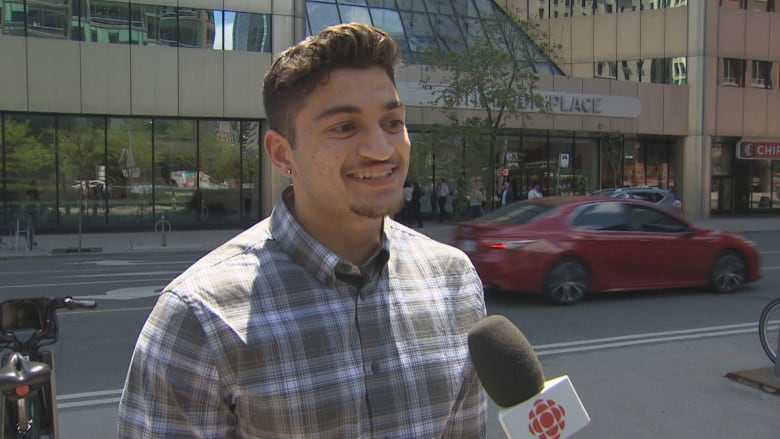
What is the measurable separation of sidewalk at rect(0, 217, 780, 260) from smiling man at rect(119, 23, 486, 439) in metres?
17.0

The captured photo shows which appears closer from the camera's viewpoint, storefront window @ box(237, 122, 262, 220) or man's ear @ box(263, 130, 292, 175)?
man's ear @ box(263, 130, 292, 175)

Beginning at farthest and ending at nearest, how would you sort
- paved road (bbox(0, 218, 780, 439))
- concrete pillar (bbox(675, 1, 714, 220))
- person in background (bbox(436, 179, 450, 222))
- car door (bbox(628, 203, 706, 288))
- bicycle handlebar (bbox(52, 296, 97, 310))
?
concrete pillar (bbox(675, 1, 714, 220)) < person in background (bbox(436, 179, 450, 222)) < car door (bbox(628, 203, 706, 288)) < paved road (bbox(0, 218, 780, 439)) < bicycle handlebar (bbox(52, 296, 97, 310))

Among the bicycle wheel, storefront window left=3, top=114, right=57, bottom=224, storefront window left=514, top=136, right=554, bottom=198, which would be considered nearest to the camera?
the bicycle wheel

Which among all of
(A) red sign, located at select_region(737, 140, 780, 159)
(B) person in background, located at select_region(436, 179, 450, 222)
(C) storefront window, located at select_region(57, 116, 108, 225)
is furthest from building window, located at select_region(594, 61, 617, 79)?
(C) storefront window, located at select_region(57, 116, 108, 225)

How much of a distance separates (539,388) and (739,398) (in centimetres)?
507

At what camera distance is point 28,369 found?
3.30 meters

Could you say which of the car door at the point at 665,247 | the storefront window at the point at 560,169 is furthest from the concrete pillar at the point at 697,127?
the car door at the point at 665,247

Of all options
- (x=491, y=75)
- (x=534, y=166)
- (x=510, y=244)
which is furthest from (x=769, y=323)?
(x=534, y=166)

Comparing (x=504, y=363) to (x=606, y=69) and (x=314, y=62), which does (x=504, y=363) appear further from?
(x=606, y=69)

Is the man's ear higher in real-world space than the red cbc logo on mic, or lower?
higher

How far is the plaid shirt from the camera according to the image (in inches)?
56.6

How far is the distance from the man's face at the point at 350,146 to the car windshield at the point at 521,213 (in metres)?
8.47

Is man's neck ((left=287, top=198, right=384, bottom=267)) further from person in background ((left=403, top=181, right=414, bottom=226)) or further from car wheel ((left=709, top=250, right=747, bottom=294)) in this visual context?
person in background ((left=403, top=181, right=414, bottom=226))

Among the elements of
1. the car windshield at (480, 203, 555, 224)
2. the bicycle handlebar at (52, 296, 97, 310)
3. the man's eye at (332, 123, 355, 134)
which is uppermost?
the man's eye at (332, 123, 355, 134)
